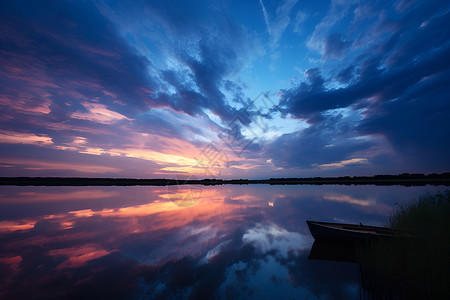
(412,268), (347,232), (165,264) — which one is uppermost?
(347,232)

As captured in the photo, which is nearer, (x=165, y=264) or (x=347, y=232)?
(x=165, y=264)

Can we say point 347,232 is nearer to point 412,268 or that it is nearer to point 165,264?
point 412,268

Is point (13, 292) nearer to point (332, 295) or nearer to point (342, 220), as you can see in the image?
point (332, 295)

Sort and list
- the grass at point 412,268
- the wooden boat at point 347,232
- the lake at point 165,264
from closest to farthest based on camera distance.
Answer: the grass at point 412,268, the lake at point 165,264, the wooden boat at point 347,232

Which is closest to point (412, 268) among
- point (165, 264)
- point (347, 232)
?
point (347, 232)

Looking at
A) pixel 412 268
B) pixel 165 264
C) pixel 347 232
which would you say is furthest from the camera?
pixel 347 232

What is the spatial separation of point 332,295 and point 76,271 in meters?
10.8

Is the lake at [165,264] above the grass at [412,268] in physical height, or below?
below

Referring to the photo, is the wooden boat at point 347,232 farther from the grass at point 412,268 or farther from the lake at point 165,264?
the lake at point 165,264

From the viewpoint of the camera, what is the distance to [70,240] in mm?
11758

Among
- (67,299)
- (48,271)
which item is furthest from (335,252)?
(48,271)

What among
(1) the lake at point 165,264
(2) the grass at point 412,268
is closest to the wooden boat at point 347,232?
(2) the grass at point 412,268

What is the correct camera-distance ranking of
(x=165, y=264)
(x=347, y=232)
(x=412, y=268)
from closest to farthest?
(x=412, y=268) < (x=165, y=264) < (x=347, y=232)

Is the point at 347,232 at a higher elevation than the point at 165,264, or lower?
higher
